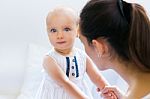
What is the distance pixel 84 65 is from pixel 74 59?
0.22 ft

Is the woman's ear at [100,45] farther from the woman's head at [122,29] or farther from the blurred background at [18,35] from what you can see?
the blurred background at [18,35]

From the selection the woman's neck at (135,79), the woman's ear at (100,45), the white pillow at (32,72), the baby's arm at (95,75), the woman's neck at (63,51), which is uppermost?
the woman's ear at (100,45)

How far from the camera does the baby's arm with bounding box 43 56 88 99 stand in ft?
4.84

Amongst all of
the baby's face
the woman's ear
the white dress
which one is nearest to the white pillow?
the white dress

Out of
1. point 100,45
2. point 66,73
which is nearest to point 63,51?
point 66,73

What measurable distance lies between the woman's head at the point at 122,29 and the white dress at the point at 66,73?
1.62 feet

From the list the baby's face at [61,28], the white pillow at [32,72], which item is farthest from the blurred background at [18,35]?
the baby's face at [61,28]

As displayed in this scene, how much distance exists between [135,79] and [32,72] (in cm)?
115

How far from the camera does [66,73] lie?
1557 mm

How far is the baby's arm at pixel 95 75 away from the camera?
160 centimetres

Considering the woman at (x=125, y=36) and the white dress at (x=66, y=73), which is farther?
the white dress at (x=66, y=73)

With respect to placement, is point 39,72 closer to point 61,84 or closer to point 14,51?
point 14,51

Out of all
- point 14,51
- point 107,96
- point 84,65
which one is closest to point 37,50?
point 14,51

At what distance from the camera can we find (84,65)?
5.31ft
